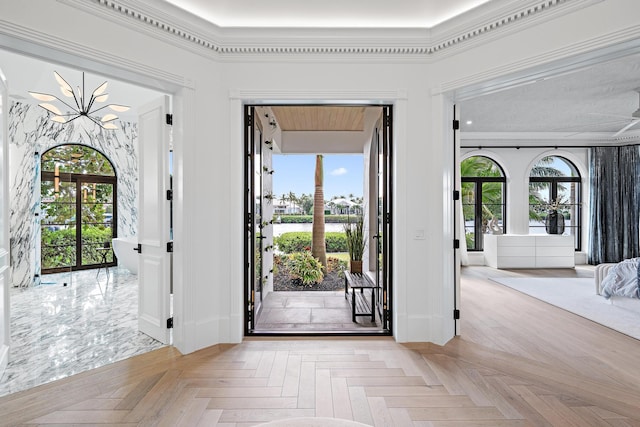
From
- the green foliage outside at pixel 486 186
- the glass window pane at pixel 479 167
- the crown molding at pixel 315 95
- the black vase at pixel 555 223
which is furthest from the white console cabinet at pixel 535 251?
the crown molding at pixel 315 95

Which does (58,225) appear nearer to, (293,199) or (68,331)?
(68,331)

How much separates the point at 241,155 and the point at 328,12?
1.45 metres

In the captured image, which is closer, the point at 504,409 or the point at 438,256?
the point at 504,409

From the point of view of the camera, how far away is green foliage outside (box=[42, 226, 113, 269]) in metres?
6.25

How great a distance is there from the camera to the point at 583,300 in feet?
14.8

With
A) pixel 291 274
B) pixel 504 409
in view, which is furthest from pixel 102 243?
pixel 504 409

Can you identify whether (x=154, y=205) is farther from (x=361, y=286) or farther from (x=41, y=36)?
(x=361, y=286)

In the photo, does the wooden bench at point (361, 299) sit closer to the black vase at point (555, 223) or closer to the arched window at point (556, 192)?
the black vase at point (555, 223)

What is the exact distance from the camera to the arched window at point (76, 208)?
6285mm

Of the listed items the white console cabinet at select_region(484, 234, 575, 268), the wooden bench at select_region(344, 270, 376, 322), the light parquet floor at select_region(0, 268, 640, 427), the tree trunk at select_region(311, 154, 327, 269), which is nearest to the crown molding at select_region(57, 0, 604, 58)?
the wooden bench at select_region(344, 270, 376, 322)

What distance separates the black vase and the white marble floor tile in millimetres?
7711

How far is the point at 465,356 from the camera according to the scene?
2875 millimetres

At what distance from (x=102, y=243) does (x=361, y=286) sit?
581 cm

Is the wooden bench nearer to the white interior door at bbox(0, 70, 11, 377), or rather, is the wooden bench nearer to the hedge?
the white interior door at bbox(0, 70, 11, 377)
